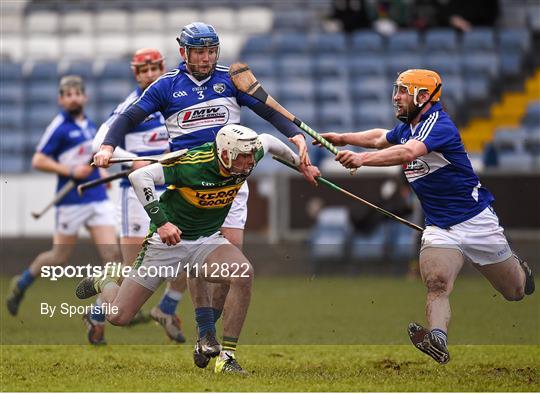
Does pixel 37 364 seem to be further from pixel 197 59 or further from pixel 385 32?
pixel 385 32

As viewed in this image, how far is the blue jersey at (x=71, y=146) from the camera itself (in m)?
12.2

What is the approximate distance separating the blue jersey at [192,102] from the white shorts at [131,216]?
1294 mm

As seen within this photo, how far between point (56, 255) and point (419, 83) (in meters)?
4.43

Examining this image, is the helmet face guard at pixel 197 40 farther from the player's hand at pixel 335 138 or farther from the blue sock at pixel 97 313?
the blue sock at pixel 97 313

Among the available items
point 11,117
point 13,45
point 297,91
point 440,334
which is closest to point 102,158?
point 440,334

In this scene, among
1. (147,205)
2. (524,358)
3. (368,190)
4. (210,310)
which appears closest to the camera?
(147,205)

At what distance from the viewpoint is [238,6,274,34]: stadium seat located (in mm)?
22297

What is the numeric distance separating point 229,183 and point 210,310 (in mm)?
1000

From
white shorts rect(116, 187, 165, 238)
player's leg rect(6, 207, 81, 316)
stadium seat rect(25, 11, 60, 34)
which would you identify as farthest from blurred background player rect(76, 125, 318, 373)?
stadium seat rect(25, 11, 60, 34)

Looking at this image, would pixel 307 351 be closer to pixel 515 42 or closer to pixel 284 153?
pixel 284 153

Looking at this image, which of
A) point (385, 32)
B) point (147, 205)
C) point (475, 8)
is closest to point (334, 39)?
point (385, 32)

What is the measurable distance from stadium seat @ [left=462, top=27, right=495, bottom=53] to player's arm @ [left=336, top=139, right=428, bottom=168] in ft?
42.1

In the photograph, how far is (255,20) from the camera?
2241 cm

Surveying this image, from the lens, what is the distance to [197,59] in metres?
8.95
